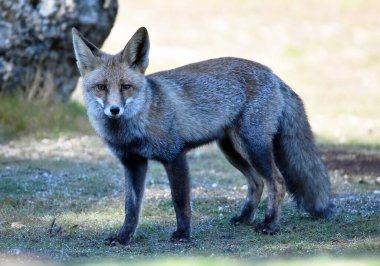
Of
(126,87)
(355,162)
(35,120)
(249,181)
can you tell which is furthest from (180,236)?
(35,120)

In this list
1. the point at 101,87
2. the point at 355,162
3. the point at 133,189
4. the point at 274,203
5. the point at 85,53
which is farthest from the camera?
the point at 355,162

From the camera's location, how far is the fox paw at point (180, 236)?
8453 millimetres

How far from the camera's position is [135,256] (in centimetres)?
774

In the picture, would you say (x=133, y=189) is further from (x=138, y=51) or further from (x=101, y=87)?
(x=138, y=51)

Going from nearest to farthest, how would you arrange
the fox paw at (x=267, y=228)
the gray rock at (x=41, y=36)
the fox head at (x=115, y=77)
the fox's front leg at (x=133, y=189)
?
the fox head at (x=115, y=77), the fox's front leg at (x=133, y=189), the fox paw at (x=267, y=228), the gray rock at (x=41, y=36)

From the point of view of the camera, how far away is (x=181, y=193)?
8.47 m

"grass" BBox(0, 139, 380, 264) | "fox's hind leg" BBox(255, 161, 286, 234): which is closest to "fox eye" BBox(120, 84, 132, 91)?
"grass" BBox(0, 139, 380, 264)

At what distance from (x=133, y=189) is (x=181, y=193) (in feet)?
1.93

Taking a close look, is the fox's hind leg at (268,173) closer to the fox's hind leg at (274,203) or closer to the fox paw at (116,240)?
the fox's hind leg at (274,203)

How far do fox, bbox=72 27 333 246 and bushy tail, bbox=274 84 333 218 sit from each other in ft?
0.04

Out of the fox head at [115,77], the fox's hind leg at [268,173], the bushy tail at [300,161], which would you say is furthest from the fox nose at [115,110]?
the bushy tail at [300,161]

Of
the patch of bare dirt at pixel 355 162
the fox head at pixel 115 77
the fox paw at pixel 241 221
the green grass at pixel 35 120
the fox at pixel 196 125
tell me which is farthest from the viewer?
the green grass at pixel 35 120

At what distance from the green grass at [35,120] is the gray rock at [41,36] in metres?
0.29

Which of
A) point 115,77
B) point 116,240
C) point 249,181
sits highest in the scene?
point 115,77
